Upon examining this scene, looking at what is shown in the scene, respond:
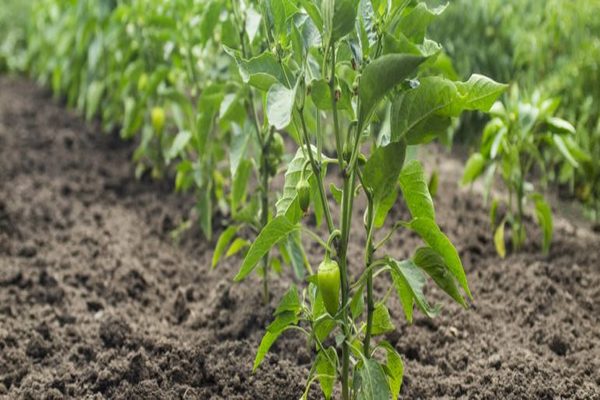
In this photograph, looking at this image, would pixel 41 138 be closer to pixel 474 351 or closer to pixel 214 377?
pixel 214 377

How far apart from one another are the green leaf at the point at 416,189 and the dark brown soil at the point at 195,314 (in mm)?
574

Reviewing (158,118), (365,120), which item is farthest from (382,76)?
(158,118)

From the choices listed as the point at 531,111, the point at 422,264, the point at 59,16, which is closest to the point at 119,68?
the point at 59,16

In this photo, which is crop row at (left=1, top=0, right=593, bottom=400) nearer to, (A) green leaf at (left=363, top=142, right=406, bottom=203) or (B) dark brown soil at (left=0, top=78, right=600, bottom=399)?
(A) green leaf at (left=363, top=142, right=406, bottom=203)

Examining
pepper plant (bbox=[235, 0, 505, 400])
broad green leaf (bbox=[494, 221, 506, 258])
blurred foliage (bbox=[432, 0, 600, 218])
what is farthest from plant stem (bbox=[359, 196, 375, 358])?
blurred foliage (bbox=[432, 0, 600, 218])

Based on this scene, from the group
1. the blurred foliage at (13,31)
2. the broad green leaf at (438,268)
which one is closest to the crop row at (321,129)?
the broad green leaf at (438,268)

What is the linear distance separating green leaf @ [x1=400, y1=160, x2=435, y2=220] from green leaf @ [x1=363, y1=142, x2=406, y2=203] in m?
0.10

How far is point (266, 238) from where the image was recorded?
1.84 meters

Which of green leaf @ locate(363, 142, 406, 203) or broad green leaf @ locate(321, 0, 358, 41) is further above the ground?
broad green leaf @ locate(321, 0, 358, 41)

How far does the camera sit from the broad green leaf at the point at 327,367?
6.69 ft

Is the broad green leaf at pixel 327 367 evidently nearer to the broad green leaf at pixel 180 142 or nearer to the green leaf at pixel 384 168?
the green leaf at pixel 384 168

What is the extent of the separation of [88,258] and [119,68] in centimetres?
149

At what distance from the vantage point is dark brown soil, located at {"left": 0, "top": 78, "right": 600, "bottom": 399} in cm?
241

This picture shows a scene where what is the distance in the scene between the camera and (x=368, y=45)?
1843 millimetres
